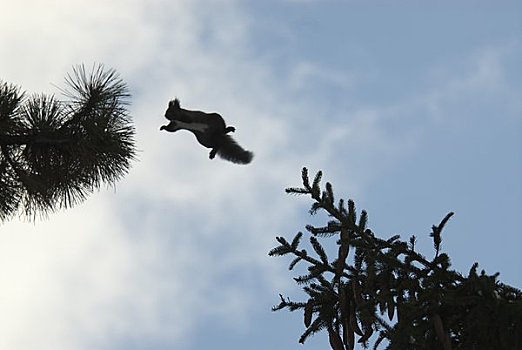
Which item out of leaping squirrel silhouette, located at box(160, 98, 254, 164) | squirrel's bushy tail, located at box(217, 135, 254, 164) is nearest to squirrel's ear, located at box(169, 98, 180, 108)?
leaping squirrel silhouette, located at box(160, 98, 254, 164)

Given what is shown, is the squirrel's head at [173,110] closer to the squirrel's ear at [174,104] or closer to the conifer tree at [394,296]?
the squirrel's ear at [174,104]

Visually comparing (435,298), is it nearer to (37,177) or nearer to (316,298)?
(316,298)

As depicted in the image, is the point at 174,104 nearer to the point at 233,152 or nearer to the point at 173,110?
the point at 173,110

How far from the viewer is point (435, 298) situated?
426 centimetres

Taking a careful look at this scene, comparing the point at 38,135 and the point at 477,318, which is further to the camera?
the point at 38,135

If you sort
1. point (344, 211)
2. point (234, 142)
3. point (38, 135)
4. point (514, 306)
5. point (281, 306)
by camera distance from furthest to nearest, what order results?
point (234, 142), point (38, 135), point (281, 306), point (344, 211), point (514, 306)

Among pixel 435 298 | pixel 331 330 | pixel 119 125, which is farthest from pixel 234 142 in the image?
pixel 435 298

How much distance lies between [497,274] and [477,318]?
0.94 feet

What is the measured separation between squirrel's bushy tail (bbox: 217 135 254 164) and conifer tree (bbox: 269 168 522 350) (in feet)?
4.34

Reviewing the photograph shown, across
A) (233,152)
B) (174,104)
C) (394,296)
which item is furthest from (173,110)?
(394,296)

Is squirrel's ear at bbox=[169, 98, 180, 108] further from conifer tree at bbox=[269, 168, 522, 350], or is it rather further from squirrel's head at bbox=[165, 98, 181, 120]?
conifer tree at bbox=[269, 168, 522, 350]

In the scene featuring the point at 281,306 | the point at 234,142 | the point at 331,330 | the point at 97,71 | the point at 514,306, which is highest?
the point at 97,71

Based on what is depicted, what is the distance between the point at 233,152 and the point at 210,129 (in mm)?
249

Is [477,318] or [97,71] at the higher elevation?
[97,71]
